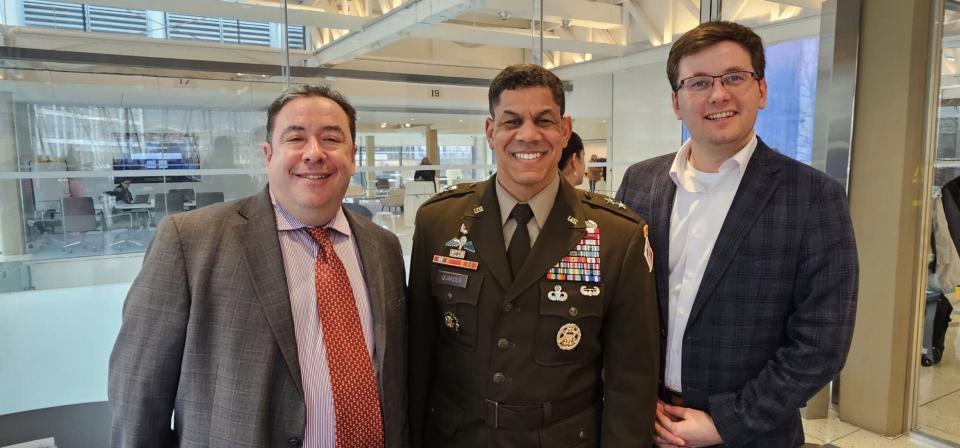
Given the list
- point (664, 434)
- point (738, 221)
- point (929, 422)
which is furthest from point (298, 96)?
point (929, 422)

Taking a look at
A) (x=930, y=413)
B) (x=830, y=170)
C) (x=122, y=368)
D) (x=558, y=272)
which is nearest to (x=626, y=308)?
(x=558, y=272)

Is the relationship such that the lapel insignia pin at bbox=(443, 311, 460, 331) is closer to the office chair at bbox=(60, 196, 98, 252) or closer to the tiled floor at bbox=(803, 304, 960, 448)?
the tiled floor at bbox=(803, 304, 960, 448)

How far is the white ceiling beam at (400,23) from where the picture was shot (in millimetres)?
4487

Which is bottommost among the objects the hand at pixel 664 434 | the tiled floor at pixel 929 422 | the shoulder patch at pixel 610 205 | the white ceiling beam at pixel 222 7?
the tiled floor at pixel 929 422

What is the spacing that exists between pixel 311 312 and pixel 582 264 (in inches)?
27.4

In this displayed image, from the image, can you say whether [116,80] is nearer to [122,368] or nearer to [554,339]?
[122,368]

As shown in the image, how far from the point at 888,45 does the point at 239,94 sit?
4.35m

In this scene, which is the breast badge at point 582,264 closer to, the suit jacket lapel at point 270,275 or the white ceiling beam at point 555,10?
the suit jacket lapel at point 270,275

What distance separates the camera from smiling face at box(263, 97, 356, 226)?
1371mm

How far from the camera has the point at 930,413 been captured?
3.62 meters

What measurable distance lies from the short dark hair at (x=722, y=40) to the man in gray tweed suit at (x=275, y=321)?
913 millimetres

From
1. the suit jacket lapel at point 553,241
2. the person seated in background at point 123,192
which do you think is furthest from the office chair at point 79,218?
the suit jacket lapel at point 553,241

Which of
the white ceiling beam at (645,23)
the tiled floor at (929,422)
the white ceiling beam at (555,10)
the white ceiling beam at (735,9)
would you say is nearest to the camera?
the tiled floor at (929,422)

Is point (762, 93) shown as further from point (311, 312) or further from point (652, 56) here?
point (652, 56)
